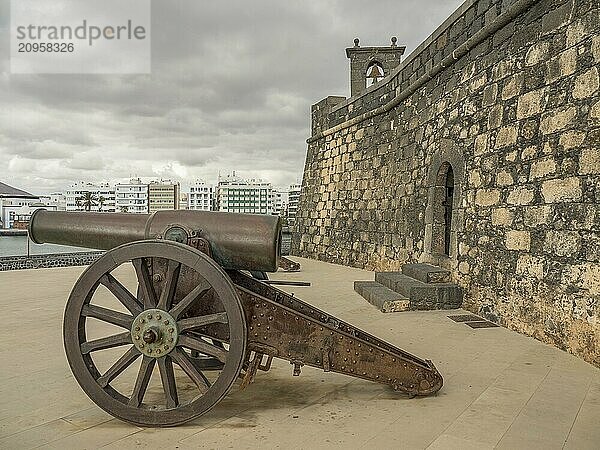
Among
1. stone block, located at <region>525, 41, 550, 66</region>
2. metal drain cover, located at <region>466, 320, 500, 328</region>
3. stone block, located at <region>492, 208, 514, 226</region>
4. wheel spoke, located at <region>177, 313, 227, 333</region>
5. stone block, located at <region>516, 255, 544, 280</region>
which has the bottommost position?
metal drain cover, located at <region>466, 320, 500, 328</region>

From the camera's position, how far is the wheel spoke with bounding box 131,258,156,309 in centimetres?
285

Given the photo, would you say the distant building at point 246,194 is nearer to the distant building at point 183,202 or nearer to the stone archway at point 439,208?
the distant building at point 183,202

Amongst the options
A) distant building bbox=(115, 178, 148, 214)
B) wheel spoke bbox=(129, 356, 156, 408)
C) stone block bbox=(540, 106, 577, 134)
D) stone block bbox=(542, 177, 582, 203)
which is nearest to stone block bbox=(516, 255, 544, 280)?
stone block bbox=(542, 177, 582, 203)

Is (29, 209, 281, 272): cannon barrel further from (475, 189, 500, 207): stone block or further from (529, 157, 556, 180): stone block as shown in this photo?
(475, 189, 500, 207): stone block

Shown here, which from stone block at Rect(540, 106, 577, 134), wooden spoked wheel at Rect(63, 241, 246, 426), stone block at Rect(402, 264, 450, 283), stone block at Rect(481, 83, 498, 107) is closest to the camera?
wooden spoked wheel at Rect(63, 241, 246, 426)

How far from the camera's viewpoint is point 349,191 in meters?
13.0

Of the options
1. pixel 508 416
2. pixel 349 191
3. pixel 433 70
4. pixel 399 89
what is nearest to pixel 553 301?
pixel 508 416

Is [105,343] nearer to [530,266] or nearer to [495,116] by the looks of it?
[530,266]

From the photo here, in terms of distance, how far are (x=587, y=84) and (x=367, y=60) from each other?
10.2 meters

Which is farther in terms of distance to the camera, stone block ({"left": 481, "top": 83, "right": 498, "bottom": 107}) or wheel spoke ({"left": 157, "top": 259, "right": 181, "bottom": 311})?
stone block ({"left": 481, "top": 83, "right": 498, "bottom": 107})

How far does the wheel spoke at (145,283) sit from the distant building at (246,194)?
41771 millimetres

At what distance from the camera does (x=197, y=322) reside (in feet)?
9.20

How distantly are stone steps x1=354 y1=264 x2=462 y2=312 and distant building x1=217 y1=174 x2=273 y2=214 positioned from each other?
37.9 metres

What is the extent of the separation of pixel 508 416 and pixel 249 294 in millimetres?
1554
